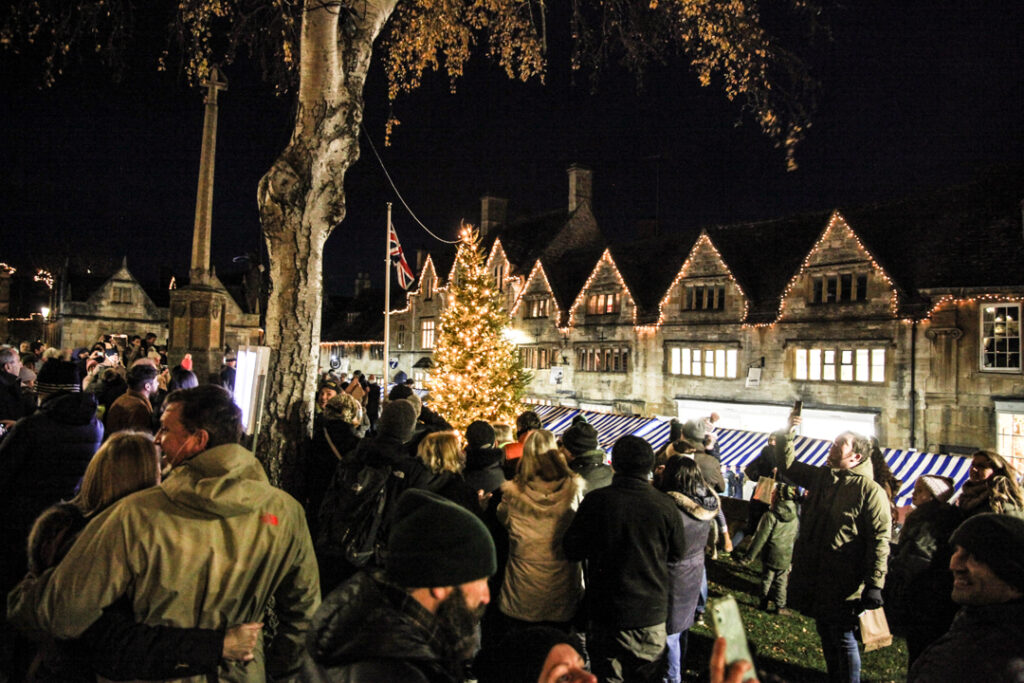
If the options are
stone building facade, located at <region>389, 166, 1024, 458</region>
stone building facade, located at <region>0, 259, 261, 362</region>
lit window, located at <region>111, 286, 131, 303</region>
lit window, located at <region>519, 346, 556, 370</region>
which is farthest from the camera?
lit window, located at <region>111, 286, 131, 303</region>

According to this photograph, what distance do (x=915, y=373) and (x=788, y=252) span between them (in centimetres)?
705

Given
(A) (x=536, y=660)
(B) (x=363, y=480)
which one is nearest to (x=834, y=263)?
(B) (x=363, y=480)

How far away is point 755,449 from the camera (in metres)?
15.4

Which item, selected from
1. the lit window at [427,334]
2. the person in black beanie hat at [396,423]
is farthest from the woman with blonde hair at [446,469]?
the lit window at [427,334]

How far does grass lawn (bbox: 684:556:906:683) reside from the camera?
5734mm

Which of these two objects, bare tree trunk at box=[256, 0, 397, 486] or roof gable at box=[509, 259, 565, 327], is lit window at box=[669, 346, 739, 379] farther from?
bare tree trunk at box=[256, 0, 397, 486]

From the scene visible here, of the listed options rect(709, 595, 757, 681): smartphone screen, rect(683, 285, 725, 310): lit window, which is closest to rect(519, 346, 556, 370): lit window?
rect(683, 285, 725, 310): lit window

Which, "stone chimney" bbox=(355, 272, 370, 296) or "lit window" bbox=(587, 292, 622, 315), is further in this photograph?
"stone chimney" bbox=(355, 272, 370, 296)

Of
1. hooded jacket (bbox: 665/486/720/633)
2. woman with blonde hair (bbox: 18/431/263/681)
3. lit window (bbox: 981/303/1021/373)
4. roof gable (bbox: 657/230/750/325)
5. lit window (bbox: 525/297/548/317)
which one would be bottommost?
hooded jacket (bbox: 665/486/720/633)

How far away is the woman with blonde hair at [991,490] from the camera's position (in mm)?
4188

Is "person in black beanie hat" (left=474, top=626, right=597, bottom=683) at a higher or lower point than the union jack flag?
lower

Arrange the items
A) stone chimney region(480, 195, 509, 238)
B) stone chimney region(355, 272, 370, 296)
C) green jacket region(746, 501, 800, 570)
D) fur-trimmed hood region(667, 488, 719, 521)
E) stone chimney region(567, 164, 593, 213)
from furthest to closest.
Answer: stone chimney region(355, 272, 370, 296)
stone chimney region(480, 195, 509, 238)
stone chimney region(567, 164, 593, 213)
green jacket region(746, 501, 800, 570)
fur-trimmed hood region(667, 488, 719, 521)

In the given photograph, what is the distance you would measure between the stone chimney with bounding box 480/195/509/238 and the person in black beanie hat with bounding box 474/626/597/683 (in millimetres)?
41143

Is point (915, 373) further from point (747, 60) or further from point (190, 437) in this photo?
point (190, 437)
